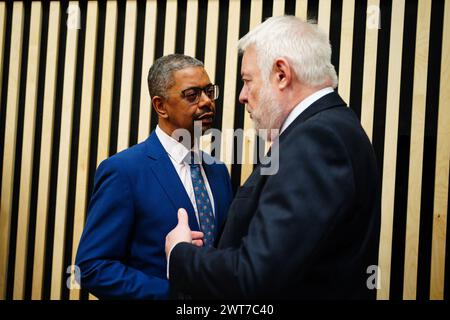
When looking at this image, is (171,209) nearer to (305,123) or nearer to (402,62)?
(305,123)

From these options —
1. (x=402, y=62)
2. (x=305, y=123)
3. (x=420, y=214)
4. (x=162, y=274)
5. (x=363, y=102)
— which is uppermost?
(x=402, y=62)

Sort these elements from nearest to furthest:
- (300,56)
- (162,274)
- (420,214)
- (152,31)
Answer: (300,56), (162,274), (420,214), (152,31)

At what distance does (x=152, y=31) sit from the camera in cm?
281

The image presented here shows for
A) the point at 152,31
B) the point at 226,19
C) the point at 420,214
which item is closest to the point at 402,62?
the point at 420,214

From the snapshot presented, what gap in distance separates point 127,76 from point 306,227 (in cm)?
197

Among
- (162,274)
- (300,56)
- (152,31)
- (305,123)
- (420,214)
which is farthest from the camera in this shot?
(152,31)

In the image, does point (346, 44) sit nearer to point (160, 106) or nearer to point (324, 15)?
point (324, 15)

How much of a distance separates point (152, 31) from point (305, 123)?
1826 mm

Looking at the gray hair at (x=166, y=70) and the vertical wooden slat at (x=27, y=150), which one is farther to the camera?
the vertical wooden slat at (x=27, y=150)

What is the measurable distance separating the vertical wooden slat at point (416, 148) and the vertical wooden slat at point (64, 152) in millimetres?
2000

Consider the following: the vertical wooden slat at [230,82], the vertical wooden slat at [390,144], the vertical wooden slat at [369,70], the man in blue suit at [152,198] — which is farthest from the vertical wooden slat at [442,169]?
the man in blue suit at [152,198]

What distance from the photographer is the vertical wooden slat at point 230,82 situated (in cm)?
274

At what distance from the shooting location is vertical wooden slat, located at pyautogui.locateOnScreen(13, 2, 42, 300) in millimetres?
2902

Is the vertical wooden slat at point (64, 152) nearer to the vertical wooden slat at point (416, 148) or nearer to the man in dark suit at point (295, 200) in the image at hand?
the man in dark suit at point (295, 200)
